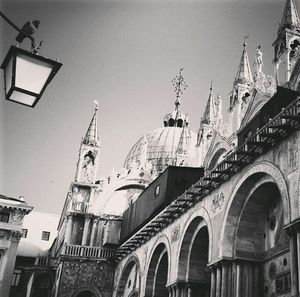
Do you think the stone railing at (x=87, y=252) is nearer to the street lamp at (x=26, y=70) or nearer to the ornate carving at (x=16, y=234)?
the ornate carving at (x=16, y=234)

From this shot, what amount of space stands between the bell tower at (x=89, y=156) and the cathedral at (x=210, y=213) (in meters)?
0.11

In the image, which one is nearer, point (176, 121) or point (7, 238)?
point (7, 238)

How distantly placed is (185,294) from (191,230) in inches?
142

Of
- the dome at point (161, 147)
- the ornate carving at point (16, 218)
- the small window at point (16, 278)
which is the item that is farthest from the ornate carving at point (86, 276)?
the dome at point (161, 147)

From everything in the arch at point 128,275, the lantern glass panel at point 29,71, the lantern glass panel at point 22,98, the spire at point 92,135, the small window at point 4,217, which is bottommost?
the lantern glass panel at point 22,98

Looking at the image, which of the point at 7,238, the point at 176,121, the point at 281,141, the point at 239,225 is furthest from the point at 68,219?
the point at 176,121

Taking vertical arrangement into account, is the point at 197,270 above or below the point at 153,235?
below

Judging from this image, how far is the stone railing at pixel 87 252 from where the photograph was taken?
42.8 meters

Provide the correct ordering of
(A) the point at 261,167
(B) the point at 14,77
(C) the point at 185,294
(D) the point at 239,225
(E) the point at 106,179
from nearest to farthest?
(B) the point at 14,77 < (A) the point at 261,167 < (D) the point at 239,225 < (C) the point at 185,294 < (E) the point at 106,179

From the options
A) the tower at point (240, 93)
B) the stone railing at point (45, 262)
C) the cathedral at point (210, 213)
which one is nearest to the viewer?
the cathedral at point (210, 213)

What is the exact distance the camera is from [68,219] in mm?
45125

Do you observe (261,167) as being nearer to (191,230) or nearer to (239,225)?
(239,225)

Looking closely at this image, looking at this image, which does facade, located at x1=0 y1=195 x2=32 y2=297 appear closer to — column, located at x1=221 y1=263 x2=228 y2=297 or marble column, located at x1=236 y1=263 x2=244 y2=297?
column, located at x1=221 y1=263 x2=228 y2=297

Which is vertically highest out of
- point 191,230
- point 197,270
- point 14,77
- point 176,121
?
point 176,121
